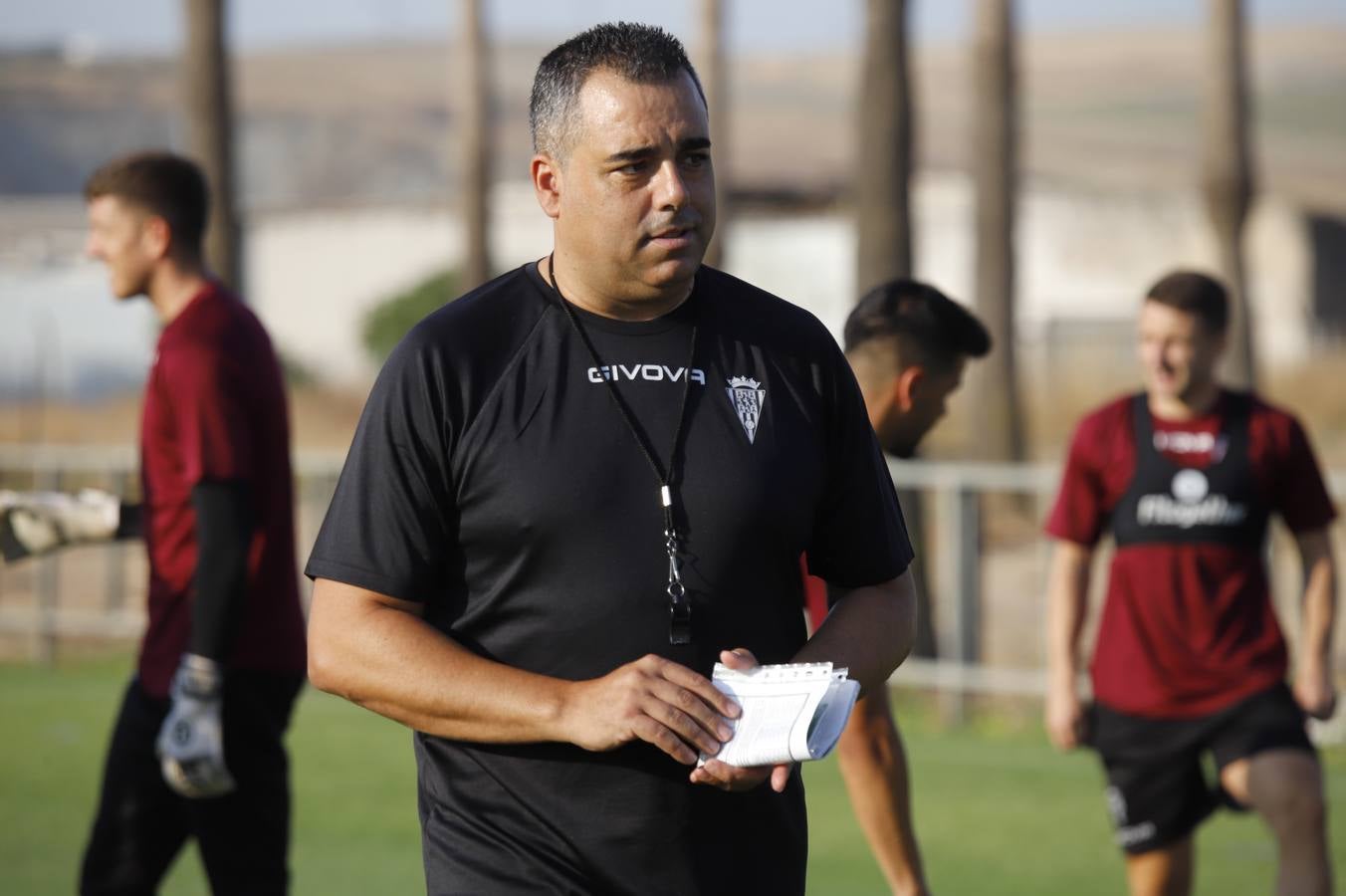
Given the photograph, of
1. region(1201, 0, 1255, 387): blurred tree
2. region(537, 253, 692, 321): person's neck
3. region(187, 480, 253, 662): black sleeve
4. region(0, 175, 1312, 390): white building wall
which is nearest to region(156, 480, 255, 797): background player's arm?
region(187, 480, 253, 662): black sleeve

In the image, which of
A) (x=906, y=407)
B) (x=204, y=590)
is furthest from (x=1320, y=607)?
(x=204, y=590)

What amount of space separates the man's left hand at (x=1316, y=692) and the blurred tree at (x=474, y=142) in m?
23.4

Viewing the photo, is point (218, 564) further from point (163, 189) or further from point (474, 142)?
point (474, 142)

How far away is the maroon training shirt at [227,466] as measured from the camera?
5551mm

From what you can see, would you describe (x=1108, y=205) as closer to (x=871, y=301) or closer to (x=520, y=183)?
(x=520, y=183)

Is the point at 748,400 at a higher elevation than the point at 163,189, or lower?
lower

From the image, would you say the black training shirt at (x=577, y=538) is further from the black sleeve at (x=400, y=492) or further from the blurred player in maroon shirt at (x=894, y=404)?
the blurred player in maroon shirt at (x=894, y=404)

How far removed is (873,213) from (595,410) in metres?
11.9

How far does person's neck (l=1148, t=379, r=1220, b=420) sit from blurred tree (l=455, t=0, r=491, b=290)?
75.8 feet

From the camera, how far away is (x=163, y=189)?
5883 millimetres

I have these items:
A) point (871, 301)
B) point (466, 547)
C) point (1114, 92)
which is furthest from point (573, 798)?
point (1114, 92)

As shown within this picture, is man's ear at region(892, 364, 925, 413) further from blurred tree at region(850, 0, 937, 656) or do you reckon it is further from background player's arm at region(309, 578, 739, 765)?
blurred tree at region(850, 0, 937, 656)

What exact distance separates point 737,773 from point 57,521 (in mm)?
3298

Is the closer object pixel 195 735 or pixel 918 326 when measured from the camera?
pixel 918 326
